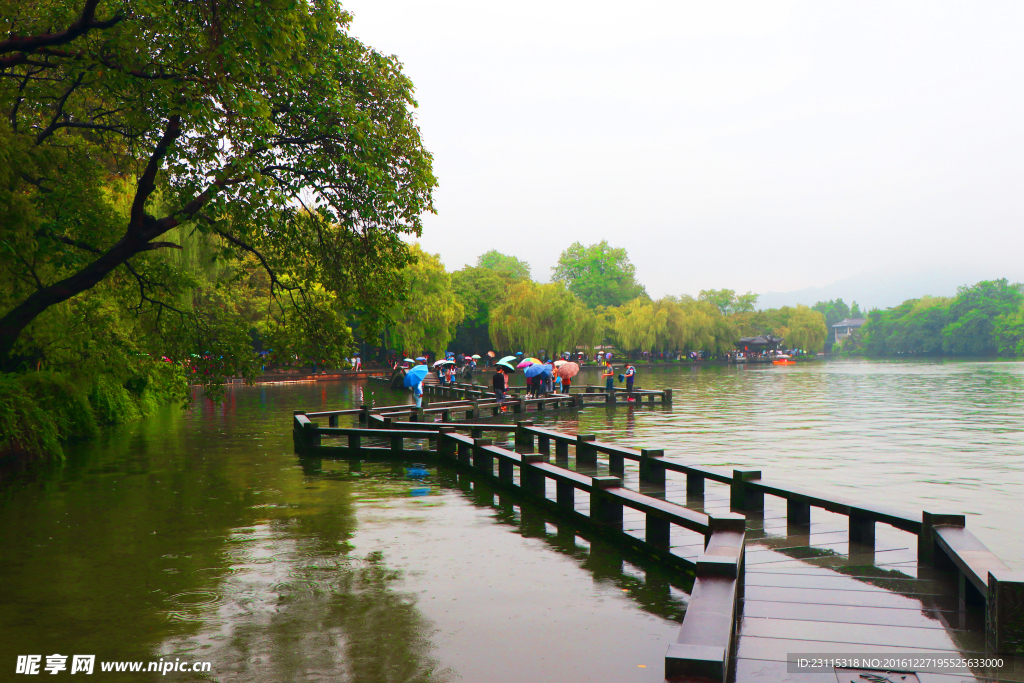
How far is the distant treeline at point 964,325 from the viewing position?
84.9 meters

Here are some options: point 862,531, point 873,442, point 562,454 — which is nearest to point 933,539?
point 862,531

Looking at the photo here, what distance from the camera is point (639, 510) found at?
6.83 meters

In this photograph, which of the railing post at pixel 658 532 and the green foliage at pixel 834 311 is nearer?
the railing post at pixel 658 532

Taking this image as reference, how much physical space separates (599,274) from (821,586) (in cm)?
9365

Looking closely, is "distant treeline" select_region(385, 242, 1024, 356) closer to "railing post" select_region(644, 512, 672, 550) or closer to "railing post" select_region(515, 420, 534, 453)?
"railing post" select_region(515, 420, 534, 453)

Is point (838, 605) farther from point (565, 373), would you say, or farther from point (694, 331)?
point (694, 331)

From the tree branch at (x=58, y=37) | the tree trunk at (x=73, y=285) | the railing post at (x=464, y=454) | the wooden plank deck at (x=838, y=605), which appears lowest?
the wooden plank deck at (x=838, y=605)

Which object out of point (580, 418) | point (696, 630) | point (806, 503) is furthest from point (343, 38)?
point (580, 418)

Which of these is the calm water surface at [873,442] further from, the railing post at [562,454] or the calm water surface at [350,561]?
the railing post at [562,454]

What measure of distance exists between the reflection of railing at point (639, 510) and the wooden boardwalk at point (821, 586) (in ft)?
0.05

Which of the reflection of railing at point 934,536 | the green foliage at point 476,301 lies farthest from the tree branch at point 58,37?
the green foliage at point 476,301

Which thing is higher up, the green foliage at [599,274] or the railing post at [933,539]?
the green foliage at [599,274]

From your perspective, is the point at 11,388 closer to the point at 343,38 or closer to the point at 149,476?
the point at 149,476

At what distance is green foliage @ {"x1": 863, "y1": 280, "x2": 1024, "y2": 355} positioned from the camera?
282ft
